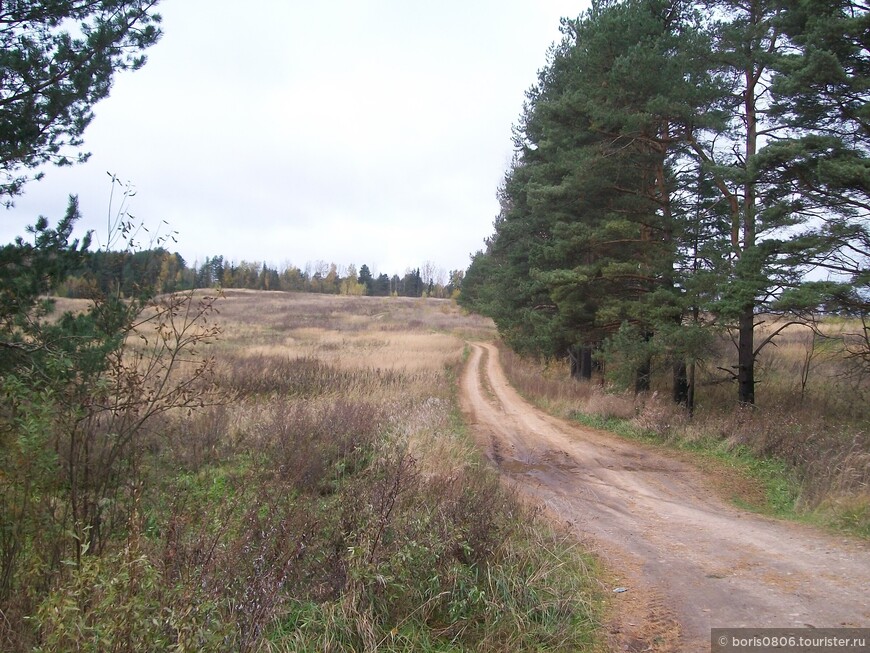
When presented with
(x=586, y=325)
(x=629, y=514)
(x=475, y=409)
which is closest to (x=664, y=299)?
(x=586, y=325)

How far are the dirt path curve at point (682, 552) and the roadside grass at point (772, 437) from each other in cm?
64

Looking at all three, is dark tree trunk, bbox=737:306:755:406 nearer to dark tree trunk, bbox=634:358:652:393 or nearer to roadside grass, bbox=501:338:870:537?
roadside grass, bbox=501:338:870:537

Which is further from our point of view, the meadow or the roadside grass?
the roadside grass

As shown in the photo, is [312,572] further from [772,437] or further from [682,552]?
[772,437]

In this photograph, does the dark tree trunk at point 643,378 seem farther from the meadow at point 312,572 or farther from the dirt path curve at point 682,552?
the meadow at point 312,572

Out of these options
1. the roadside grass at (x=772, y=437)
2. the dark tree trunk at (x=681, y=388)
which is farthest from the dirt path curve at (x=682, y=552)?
the dark tree trunk at (x=681, y=388)

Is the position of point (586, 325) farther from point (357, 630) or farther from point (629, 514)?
point (357, 630)

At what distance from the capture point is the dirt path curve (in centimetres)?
406

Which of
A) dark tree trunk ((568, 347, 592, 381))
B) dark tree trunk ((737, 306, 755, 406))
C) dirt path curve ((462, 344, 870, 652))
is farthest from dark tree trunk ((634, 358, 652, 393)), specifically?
dirt path curve ((462, 344, 870, 652))

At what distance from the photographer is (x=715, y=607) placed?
423cm

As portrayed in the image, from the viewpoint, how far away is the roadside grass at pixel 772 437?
7.14 m

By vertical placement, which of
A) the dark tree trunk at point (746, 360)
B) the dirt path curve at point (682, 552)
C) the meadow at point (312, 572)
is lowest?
the dirt path curve at point (682, 552)

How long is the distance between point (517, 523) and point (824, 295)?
8.14m

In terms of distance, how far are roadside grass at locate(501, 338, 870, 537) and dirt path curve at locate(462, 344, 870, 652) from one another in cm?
64
